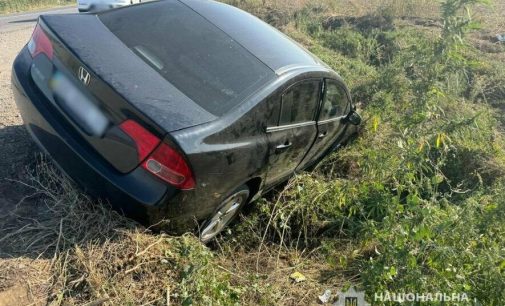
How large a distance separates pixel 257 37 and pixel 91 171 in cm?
185

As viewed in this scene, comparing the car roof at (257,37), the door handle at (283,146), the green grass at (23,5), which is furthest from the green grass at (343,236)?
the green grass at (23,5)

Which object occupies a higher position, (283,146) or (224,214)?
(283,146)

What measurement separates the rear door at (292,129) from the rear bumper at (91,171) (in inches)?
40.0

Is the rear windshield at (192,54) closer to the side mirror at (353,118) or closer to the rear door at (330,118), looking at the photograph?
the rear door at (330,118)

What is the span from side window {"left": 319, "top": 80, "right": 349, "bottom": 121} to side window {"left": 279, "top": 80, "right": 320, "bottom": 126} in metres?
0.21

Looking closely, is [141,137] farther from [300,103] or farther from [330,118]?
[330,118]

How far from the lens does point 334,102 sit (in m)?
4.36

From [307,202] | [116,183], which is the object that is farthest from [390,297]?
[116,183]

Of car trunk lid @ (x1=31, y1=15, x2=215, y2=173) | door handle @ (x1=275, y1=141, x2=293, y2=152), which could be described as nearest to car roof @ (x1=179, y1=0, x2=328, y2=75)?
door handle @ (x1=275, y1=141, x2=293, y2=152)

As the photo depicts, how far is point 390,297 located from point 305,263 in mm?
866

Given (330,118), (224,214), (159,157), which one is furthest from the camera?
(330,118)

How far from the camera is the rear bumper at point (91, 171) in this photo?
8.89ft

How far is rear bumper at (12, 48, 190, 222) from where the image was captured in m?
2.71

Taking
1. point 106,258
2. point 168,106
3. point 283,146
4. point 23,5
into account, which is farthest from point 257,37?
point 23,5
